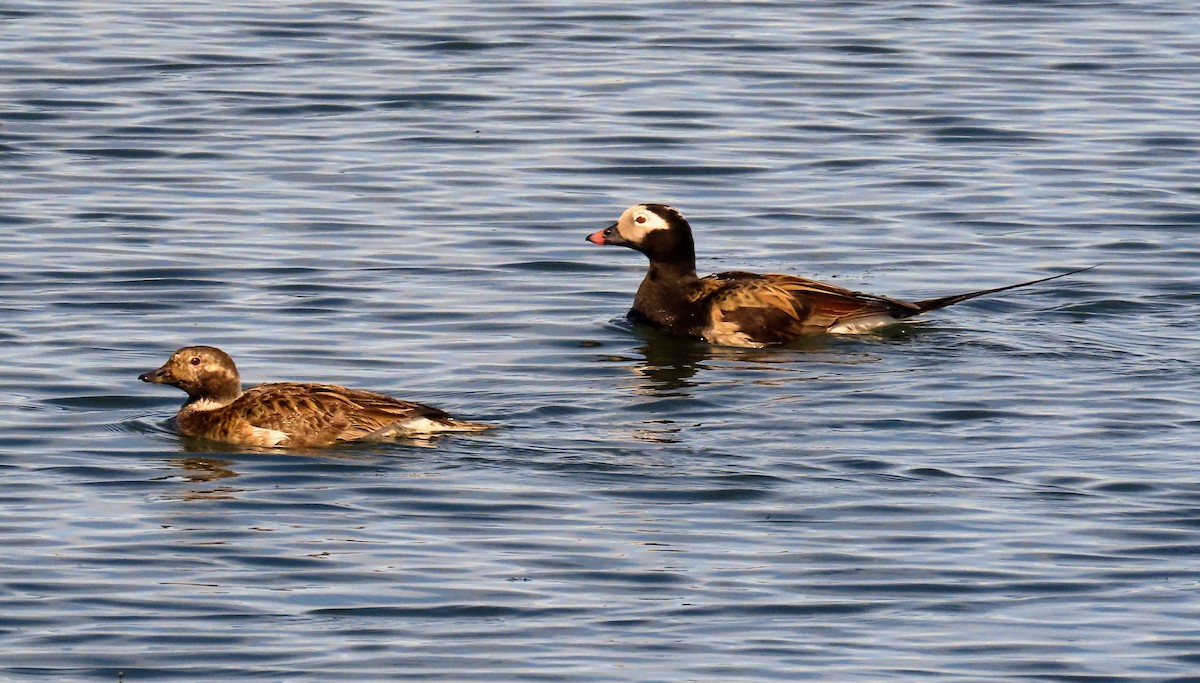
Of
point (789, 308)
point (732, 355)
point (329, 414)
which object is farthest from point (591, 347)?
point (329, 414)

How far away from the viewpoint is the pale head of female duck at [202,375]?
12.3 m

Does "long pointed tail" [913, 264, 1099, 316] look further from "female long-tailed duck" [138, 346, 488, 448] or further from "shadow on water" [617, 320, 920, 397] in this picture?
"female long-tailed duck" [138, 346, 488, 448]

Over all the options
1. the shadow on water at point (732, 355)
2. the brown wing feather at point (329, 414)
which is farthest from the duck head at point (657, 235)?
the brown wing feather at point (329, 414)

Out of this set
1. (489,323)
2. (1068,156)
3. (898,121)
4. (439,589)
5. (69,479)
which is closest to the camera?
(439,589)

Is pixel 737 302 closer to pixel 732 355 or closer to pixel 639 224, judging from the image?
pixel 732 355

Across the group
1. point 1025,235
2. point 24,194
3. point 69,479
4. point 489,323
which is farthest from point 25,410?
point 1025,235

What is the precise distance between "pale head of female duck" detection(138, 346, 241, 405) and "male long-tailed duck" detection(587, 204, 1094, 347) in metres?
3.65

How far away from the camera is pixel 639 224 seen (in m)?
15.8

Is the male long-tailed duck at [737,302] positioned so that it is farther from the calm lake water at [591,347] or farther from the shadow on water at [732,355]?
the calm lake water at [591,347]

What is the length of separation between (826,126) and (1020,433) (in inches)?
383

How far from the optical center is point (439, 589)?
972cm

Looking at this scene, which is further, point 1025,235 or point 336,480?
point 1025,235

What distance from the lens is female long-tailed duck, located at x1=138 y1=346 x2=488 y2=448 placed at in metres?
11.9

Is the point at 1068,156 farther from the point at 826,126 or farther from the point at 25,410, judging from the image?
the point at 25,410
